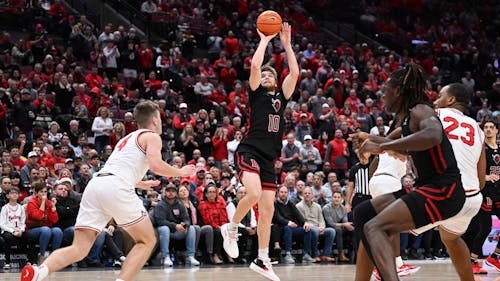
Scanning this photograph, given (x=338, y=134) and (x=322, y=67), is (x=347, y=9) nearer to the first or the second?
(x=322, y=67)

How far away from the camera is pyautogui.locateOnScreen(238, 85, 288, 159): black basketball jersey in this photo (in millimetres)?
8930

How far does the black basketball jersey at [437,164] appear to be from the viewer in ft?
19.5

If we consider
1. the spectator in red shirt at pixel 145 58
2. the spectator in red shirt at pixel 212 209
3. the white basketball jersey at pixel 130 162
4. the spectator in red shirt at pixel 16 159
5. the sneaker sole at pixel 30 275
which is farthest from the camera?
the spectator in red shirt at pixel 145 58

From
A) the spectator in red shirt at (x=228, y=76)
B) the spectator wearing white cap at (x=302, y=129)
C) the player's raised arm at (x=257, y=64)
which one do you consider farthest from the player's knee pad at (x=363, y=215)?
the spectator in red shirt at (x=228, y=76)

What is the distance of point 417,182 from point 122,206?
2595 millimetres

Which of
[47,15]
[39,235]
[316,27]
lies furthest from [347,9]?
[39,235]

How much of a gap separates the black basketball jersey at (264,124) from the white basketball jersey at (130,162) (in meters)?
1.95

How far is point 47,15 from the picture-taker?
2120 cm

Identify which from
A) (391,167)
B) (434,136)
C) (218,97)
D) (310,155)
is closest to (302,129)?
(310,155)

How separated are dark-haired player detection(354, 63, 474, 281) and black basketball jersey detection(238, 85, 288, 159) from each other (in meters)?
2.78

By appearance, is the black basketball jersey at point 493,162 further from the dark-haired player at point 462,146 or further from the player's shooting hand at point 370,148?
the player's shooting hand at point 370,148

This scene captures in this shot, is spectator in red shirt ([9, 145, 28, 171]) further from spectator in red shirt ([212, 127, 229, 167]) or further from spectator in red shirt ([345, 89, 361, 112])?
spectator in red shirt ([345, 89, 361, 112])

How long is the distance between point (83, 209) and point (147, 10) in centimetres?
1723

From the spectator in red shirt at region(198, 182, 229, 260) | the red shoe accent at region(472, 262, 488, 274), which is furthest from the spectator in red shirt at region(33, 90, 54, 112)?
the red shoe accent at region(472, 262, 488, 274)
